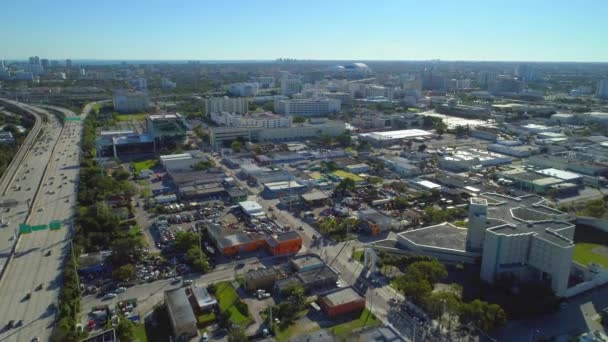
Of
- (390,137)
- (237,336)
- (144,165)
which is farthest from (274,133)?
(237,336)

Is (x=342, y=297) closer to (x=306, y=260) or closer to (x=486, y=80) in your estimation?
(x=306, y=260)

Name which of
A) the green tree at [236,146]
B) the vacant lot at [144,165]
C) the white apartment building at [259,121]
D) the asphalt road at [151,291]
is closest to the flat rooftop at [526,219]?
the asphalt road at [151,291]

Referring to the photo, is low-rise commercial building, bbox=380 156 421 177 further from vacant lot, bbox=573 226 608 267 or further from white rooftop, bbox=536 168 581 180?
vacant lot, bbox=573 226 608 267

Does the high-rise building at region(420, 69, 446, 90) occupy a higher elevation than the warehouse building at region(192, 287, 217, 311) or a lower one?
higher

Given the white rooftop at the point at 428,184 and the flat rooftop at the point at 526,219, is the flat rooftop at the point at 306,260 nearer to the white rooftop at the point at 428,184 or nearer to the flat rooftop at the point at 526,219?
the flat rooftop at the point at 526,219

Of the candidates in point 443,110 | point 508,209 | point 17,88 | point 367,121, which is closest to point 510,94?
point 443,110

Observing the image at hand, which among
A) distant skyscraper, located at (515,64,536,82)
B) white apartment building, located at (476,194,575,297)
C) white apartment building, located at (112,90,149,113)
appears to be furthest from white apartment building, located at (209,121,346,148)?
distant skyscraper, located at (515,64,536,82)
